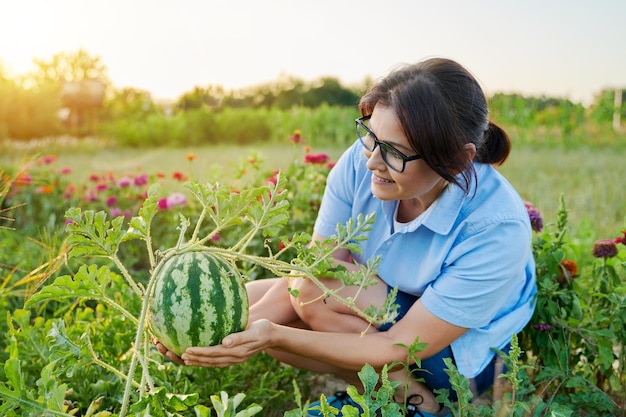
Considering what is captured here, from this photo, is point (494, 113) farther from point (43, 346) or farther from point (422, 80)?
point (43, 346)

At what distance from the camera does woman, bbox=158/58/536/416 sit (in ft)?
6.72

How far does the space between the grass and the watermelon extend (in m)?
0.87

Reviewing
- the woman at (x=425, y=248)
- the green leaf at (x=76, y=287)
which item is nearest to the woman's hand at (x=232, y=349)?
the woman at (x=425, y=248)

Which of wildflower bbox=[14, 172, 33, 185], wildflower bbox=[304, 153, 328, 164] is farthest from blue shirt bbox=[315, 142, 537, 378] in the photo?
wildflower bbox=[14, 172, 33, 185]

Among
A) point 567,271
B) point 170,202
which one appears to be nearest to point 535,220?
point 567,271

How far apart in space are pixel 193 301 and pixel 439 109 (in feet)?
3.18

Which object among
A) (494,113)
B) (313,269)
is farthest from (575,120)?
(313,269)

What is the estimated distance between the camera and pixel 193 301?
71.0 inches

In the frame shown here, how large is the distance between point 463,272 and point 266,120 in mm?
14819

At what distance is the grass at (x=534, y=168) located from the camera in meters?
4.89

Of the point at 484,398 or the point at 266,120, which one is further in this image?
the point at 266,120

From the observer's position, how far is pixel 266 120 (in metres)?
16.7

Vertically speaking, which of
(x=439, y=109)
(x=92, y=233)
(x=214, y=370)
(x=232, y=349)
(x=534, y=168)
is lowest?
(x=534, y=168)

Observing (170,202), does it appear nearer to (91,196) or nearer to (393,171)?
(91,196)
